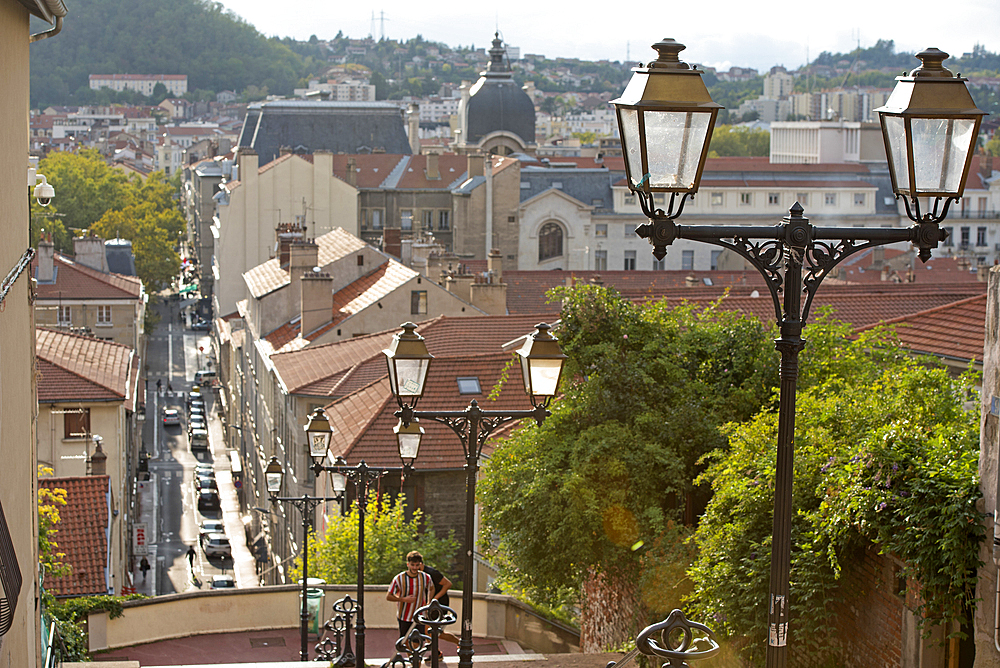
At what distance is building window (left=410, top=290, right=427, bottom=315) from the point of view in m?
35.6

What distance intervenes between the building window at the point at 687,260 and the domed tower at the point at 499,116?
21113 mm

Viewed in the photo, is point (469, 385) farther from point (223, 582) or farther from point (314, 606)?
point (223, 582)

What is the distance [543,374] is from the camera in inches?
415

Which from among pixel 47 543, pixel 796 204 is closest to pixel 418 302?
pixel 47 543

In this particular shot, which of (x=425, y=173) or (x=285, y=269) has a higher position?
(x=425, y=173)

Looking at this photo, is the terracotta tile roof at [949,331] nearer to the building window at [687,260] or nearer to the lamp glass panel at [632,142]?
the lamp glass panel at [632,142]

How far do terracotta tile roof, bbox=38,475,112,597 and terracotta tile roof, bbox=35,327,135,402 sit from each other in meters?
5.12

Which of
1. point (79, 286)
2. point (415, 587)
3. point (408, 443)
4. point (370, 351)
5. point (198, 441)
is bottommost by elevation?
point (198, 441)

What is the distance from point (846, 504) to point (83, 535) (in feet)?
51.6

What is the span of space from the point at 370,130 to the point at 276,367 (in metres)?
51.4

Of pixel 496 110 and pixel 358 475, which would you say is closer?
pixel 358 475

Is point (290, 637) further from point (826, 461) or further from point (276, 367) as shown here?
point (276, 367)

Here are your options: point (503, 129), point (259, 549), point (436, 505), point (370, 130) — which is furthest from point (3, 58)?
point (503, 129)

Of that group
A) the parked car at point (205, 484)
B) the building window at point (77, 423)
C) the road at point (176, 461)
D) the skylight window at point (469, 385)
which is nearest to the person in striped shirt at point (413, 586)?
the skylight window at point (469, 385)
